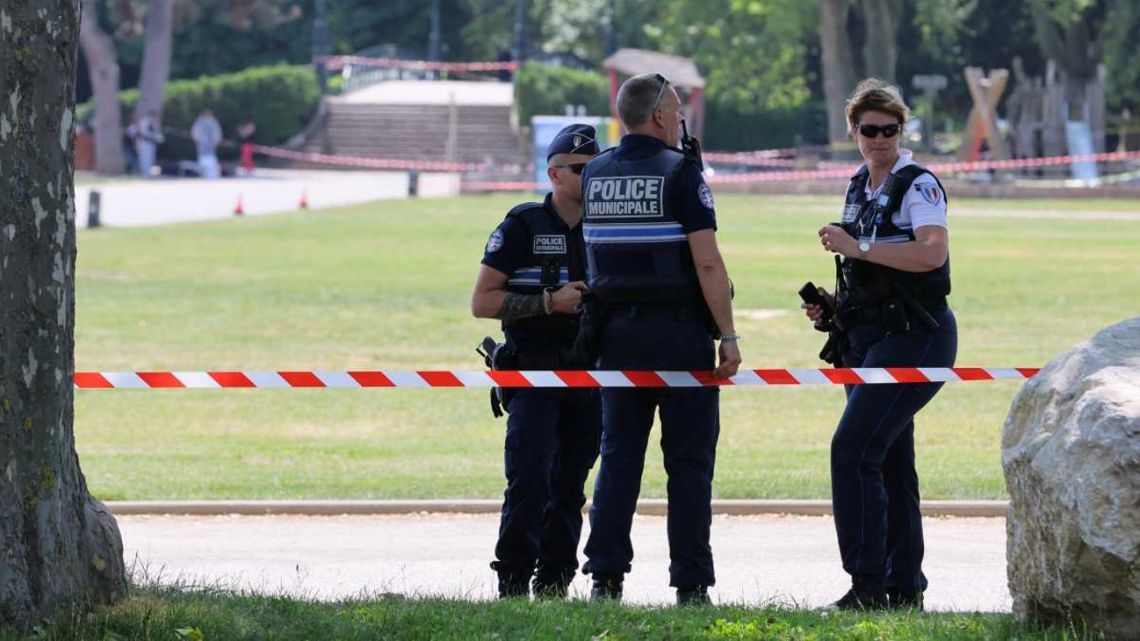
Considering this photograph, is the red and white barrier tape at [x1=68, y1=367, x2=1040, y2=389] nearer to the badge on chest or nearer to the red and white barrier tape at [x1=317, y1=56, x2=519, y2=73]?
the badge on chest

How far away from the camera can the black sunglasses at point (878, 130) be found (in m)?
6.60

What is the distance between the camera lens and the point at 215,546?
28.7ft

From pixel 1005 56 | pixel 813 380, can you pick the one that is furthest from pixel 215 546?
pixel 1005 56

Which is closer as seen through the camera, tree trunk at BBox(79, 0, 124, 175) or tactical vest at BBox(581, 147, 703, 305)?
Result: tactical vest at BBox(581, 147, 703, 305)

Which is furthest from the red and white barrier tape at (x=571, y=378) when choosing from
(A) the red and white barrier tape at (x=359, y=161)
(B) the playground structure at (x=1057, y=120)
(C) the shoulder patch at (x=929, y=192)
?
(A) the red and white barrier tape at (x=359, y=161)

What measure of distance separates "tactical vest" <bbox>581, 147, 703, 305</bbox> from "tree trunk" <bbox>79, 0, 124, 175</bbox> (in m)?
49.9

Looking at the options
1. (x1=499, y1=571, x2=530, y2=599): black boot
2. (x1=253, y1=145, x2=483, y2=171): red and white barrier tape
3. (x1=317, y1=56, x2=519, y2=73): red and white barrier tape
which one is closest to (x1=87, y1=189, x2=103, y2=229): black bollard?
(x1=253, y1=145, x2=483, y2=171): red and white barrier tape

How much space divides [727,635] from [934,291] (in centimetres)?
157

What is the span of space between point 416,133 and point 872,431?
55695 millimetres

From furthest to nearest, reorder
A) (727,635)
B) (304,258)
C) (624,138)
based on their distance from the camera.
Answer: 1. (304,258)
2. (624,138)
3. (727,635)

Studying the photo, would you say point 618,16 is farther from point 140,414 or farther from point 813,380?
Answer: point 813,380

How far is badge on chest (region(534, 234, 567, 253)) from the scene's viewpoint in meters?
7.01

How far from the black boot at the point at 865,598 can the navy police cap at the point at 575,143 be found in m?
1.81

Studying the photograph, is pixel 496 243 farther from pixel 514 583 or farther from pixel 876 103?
pixel 876 103
